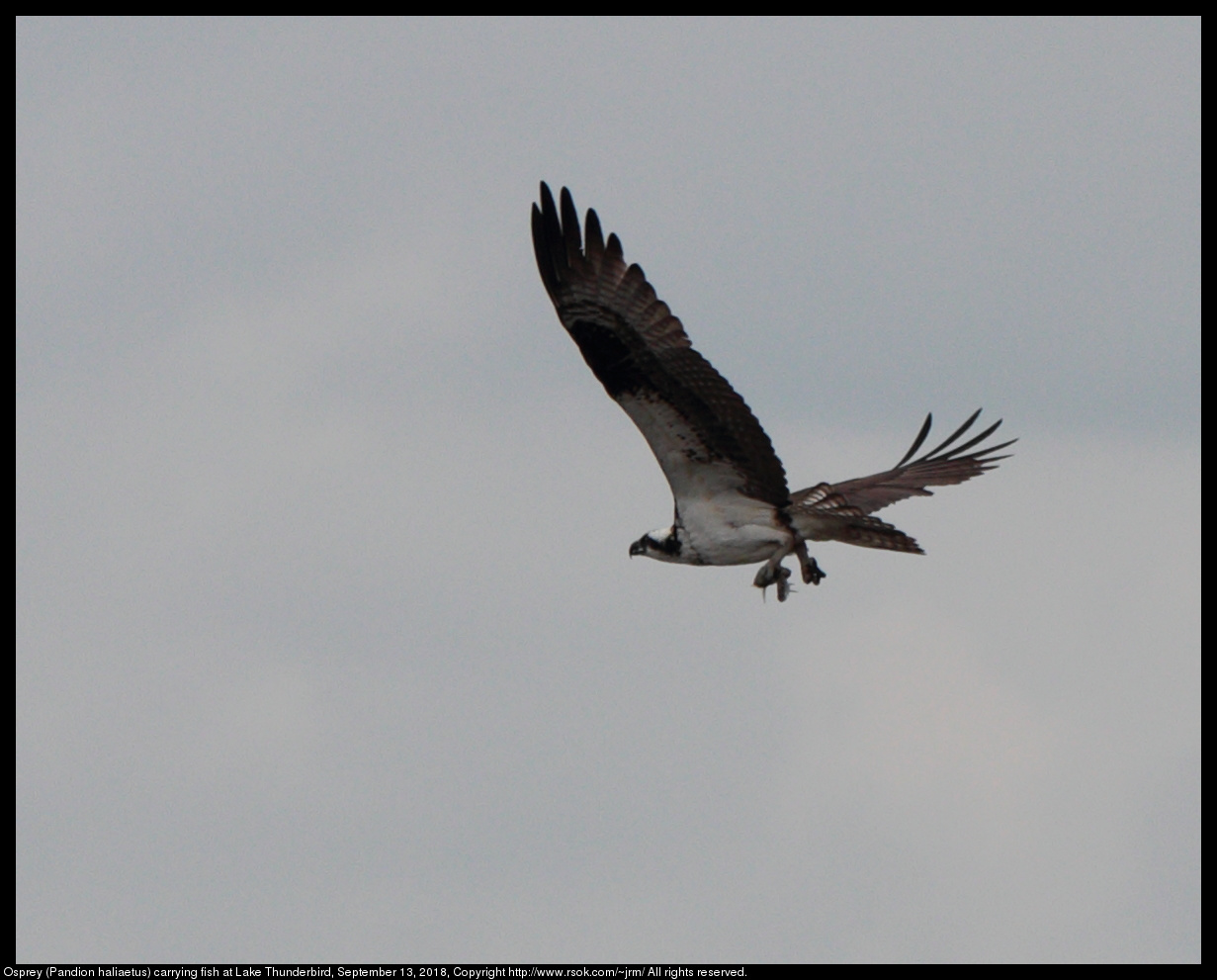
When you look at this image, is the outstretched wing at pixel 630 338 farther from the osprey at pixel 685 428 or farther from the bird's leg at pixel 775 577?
the bird's leg at pixel 775 577

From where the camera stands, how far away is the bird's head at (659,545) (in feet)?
62.3

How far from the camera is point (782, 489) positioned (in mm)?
18562

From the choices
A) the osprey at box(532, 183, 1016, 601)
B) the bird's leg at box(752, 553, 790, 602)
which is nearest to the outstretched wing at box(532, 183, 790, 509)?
the osprey at box(532, 183, 1016, 601)

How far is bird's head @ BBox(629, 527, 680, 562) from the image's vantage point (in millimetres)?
19000

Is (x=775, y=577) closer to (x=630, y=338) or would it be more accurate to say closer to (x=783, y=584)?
(x=783, y=584)

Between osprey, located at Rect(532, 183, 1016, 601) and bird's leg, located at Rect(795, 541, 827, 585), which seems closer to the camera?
osprey, located at Rect(532, 183, 1016, 601)

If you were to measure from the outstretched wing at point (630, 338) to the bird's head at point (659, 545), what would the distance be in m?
1.10

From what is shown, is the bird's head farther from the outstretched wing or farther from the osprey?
the outstretched wing

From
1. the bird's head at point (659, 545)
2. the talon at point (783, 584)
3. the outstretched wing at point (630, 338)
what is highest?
the outstretched wing at point (630, 338)

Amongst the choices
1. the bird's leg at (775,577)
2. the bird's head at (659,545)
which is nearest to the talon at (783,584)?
the bird's leg at (775,577)

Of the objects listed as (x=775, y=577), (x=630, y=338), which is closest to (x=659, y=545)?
(x=775, y=577)

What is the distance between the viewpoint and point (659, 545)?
19125mm
